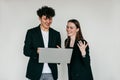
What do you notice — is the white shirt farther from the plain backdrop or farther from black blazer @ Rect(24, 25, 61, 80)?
the plain backdrop

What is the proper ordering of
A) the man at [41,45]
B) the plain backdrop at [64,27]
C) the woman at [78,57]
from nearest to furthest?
the woman at [78,57]
the man at [41,45]
the plain backdrop at [64,27]

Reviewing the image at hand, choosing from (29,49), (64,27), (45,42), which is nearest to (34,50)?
(29,49)

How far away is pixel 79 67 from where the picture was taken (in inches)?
115

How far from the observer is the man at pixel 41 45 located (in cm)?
301

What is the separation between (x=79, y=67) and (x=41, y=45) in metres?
0.49

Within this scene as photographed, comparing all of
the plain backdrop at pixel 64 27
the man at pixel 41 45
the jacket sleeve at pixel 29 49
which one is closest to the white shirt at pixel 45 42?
the man at pixel 41 45

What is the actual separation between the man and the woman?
0.22m

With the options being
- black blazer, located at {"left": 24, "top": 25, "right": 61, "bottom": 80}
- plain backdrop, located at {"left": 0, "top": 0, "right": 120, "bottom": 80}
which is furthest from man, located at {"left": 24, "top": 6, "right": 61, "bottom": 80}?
plain backdrop, located at {"left": 0, "top": 0, "right": 120, "bottom": 80}

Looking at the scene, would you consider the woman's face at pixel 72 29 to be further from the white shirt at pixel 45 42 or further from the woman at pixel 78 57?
the white shirt at pixel 45 42

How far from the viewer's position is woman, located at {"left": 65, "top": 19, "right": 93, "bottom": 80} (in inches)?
114

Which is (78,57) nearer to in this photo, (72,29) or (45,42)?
(72,29)

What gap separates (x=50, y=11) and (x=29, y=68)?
0.67 metres
